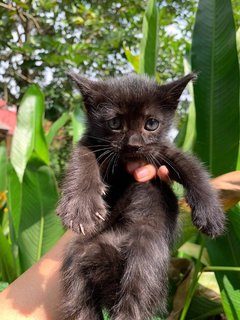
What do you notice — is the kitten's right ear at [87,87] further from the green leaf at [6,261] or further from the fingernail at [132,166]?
the green leaf at [6,261]

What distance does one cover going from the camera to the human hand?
120cm

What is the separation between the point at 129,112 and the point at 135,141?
10 cm

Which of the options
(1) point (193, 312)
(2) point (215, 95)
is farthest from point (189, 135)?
(1) point (193, 312)

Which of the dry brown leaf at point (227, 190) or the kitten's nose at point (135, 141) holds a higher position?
the kitten's nose at point (135, 141)

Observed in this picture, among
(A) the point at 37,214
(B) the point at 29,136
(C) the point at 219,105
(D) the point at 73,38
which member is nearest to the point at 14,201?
(A) the point at 37,214

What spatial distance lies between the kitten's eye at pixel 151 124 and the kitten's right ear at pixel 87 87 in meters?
0.17

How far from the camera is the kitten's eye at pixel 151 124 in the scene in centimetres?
124

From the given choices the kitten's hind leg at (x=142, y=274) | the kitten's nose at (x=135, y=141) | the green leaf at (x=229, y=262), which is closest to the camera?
the kitten's hind leg at (x=142, y=274)

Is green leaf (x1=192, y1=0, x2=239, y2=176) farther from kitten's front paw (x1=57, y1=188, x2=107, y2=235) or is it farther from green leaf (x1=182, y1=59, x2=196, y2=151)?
kitten's front paw (x1=57, y1=188, x2=107, y2=235)

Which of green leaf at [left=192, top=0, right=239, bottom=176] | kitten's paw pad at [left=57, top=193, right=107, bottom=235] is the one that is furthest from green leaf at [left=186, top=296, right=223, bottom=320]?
kitten's paw pad at [left=57, top=193, right=107, bottom=235]

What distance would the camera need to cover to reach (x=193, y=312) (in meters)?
2.03

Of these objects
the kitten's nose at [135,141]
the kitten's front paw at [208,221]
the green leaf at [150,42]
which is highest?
the green leaf at [150,42]

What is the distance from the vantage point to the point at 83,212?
105 cm

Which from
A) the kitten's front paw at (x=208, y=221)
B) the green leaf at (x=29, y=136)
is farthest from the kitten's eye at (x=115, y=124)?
the green leaf at (x=29, y=136)
